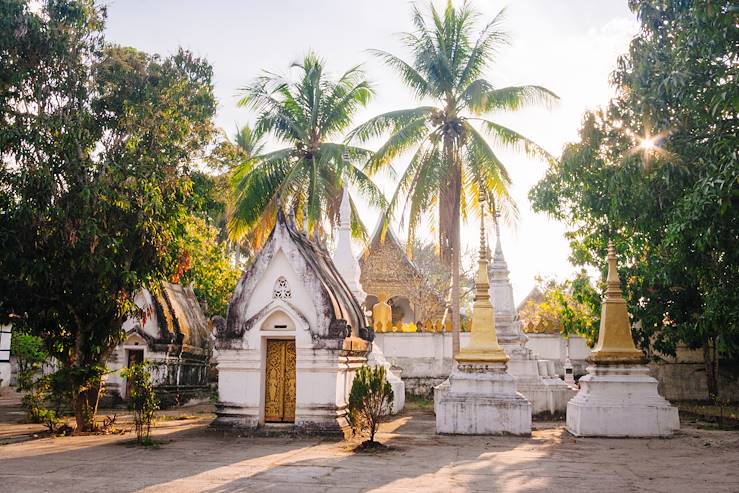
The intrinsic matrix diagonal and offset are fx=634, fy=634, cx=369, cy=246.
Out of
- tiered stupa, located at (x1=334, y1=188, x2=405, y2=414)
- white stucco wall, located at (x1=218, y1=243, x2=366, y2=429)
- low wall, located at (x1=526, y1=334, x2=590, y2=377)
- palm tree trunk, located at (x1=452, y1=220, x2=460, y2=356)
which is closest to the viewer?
white stucco wall, located at (x1=218, y1=243, x2=366, y2=429)

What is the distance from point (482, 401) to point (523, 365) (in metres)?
4.31

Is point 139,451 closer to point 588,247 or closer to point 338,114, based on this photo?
point 588,247

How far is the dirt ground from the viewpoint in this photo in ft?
22.1

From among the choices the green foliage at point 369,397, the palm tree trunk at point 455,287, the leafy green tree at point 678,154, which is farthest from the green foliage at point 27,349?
the leafy green tree at point 678,154

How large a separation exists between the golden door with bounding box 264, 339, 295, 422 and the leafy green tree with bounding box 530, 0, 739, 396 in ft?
21.3

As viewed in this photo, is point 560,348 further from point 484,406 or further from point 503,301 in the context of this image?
point 484,406

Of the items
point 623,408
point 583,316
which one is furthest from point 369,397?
point 583,316

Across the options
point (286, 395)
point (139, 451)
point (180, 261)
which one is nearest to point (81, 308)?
point (180, 261)

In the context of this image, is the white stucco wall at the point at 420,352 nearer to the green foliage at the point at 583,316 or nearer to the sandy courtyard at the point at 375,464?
the green foliage at the point at 583,316

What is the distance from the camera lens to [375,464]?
8.09 meters

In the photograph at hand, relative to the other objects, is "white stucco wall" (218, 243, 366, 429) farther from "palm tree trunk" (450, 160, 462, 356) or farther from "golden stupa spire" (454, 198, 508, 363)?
"palm tree trunk" (450, 160, 462, 356)

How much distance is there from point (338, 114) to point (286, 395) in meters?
13.4

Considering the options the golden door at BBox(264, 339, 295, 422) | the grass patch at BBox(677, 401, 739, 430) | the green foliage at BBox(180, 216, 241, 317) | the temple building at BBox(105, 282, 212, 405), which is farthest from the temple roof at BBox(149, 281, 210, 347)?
the grass patch at BBox(677, 401, 739, 430)

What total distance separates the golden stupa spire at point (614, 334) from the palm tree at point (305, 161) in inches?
424
